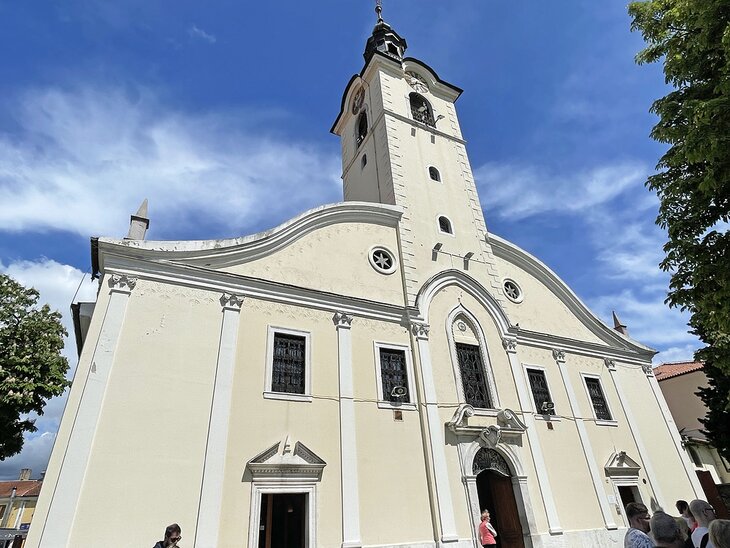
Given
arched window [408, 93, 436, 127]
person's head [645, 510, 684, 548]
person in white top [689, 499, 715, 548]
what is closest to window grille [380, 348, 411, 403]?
person in white top [689, 499, 715, 548]

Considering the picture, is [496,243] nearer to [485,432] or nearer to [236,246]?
[485,432]

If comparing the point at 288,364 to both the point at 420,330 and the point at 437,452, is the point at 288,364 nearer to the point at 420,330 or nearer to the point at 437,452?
the point at 420,330

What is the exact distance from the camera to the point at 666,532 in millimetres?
3686

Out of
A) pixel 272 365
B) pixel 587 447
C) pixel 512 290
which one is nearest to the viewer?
pixel 272 365

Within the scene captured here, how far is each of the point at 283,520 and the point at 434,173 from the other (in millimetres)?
12907

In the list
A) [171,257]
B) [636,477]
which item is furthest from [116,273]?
[636,477]

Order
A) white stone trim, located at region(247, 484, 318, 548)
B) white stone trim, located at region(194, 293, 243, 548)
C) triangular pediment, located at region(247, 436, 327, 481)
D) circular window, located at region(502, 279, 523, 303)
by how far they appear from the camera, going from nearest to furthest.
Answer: white stone trim, located at region(194, 293, 243, 548)
white stone trim, located at region(247, 484, 318, 548)
triangular pediment, located at region(247, 436, 327, 481)
circular window, located at region(502, 279, 523, 303)

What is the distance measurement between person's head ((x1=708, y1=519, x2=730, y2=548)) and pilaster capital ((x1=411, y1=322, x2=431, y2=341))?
9228 millimetres

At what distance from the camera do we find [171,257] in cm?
1044

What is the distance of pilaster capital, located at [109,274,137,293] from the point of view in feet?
31.3

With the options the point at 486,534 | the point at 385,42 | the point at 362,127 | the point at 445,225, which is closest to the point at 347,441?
the point at 486,534

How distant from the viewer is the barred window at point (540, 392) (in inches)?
534

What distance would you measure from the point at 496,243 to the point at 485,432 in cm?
747

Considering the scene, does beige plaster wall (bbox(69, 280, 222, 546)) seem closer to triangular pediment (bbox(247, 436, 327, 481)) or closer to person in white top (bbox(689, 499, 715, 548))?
triangular pediment (bbox(247, 436, 327, 481))
